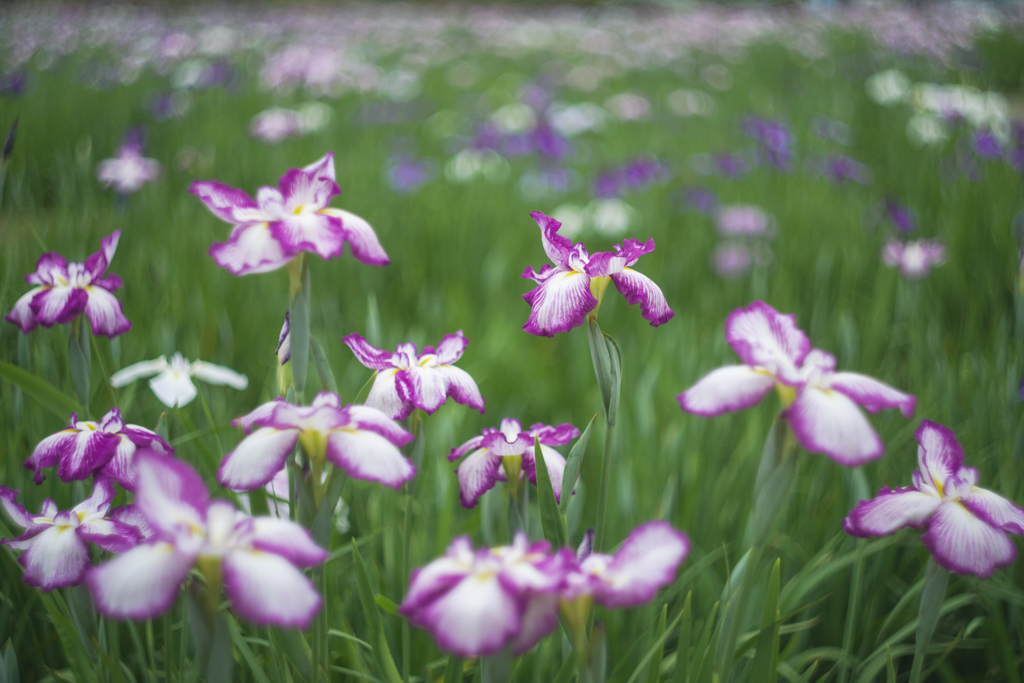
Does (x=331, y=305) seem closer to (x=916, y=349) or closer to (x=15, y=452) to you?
(x=15, y=452)

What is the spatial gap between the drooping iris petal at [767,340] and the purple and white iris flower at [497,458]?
0.22 m

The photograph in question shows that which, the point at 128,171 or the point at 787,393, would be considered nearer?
the point at 787,393

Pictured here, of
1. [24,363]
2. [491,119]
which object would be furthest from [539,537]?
[491,119]

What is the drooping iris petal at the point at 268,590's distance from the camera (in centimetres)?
41

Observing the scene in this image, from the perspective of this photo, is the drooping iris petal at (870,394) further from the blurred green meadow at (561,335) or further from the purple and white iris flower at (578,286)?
the blurred green meadow at (561,335)

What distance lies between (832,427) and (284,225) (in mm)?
569

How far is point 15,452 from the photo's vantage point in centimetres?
108

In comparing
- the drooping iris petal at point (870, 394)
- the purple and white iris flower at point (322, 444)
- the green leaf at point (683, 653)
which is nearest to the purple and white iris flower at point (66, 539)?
the purple and white iris flower at point (322, 444)

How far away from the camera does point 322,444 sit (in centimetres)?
56

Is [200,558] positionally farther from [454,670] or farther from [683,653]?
[683,653]

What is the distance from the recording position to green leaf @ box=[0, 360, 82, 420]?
0.66m

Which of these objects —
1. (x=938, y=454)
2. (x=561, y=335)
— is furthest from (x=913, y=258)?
(x=938, y=454)

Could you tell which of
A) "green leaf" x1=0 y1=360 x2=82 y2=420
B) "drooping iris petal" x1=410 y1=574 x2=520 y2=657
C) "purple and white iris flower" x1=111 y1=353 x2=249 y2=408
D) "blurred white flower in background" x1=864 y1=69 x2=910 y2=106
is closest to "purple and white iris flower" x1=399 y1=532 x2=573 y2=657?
"drooping iris petal" x1=410 y1=574 x2=520 y2=657

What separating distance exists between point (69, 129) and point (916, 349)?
4416mm
